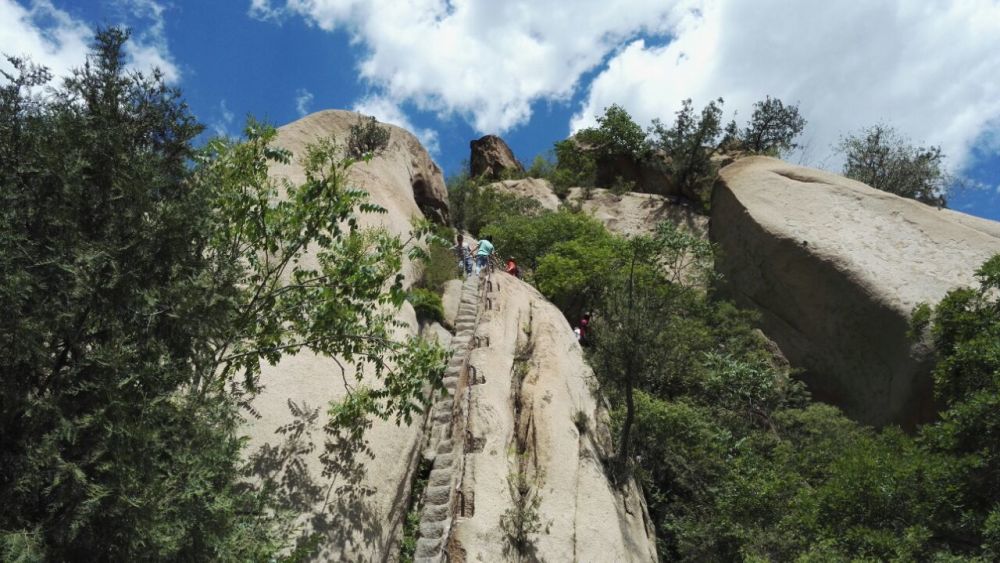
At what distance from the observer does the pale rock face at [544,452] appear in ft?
38.7

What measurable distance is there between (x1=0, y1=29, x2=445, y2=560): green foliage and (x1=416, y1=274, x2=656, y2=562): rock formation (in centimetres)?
312

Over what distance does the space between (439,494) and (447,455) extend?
0.97 meters

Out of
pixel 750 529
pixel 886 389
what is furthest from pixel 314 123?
pixel 886 389

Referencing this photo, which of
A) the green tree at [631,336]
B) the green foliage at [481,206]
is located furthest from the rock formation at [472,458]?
the green foliage at [481,206]

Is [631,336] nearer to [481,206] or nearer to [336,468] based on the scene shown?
[336,468]

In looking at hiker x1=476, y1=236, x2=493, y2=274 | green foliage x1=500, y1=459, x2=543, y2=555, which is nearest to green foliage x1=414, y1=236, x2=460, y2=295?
hiker x1=476, y1=236, x2=493, y2=274

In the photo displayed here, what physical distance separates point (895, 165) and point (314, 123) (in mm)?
28817

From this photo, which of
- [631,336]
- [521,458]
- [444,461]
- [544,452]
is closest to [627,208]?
[631,336]

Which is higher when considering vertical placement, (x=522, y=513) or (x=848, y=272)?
A: (x=848, y=272)

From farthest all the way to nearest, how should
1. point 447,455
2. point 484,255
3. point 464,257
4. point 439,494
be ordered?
1. point 464,257
2. point 484,255
3. point 447,455
4. point 439,494

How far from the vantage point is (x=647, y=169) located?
4044 centimetres

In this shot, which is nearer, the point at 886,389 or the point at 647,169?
the point at 886,389

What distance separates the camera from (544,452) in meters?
13.6

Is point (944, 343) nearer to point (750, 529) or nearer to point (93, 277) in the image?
point (750, 529)
